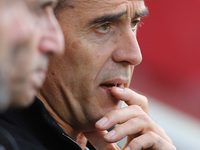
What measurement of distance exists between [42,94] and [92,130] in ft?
1.29

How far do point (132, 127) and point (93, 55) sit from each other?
473mm

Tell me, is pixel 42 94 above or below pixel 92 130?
above

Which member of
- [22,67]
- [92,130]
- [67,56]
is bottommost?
[22,67]

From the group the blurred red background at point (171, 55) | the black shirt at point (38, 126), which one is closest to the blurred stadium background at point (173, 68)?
the blurred red background at point (171, 55)

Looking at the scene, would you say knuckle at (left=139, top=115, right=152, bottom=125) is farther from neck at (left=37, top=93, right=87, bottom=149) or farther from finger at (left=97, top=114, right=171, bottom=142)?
neck at (left=37, top=93, right=87, bottom=149)

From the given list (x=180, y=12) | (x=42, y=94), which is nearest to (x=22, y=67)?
(x=42, y=94)

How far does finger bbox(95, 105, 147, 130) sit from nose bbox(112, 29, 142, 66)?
293 millimetres

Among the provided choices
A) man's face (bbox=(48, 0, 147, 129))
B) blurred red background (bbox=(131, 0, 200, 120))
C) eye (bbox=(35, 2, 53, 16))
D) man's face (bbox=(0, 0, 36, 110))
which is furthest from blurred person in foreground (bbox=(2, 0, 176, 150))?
blurred red background (bbox=(131, 0, 200, 120))

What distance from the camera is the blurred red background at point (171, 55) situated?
623 cm

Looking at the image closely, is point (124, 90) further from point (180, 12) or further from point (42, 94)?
point (180, 12)

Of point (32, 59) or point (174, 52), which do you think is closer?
point (32, 59)

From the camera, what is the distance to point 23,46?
4.40 ft

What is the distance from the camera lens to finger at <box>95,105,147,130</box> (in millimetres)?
2367

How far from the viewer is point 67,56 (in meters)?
2.46
